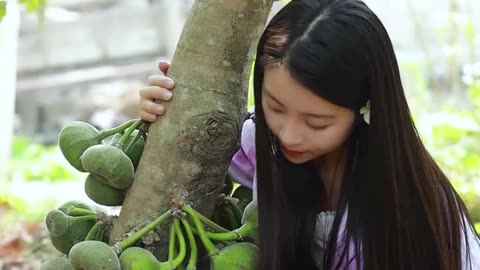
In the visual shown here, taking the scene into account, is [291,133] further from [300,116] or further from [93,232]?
[93,232]

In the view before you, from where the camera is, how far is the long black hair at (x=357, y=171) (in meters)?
1.02

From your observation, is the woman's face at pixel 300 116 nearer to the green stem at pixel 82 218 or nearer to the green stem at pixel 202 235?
the green stem at pixel 202 235

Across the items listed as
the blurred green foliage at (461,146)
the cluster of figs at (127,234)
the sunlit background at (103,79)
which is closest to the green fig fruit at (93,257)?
the cluster of figs at (127,234)

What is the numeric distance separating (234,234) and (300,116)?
0.53 feet

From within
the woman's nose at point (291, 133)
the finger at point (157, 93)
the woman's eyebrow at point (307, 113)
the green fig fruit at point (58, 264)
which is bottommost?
the green fig fruit at point (58, 264)

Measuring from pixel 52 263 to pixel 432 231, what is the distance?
0.49 metres

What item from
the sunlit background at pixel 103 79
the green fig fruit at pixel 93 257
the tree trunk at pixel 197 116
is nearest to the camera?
the green fig fruit at pixel 93 257

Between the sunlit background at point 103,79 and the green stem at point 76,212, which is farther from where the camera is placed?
the sunlit background at point 103,79

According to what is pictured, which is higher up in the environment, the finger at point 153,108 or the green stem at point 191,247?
the finger at point 153,108

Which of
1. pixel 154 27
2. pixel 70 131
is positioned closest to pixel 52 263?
pixel 70 131

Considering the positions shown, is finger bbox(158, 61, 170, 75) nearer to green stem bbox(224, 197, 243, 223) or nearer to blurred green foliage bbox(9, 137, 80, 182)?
green stem bbox(224, 197, 243, 223)

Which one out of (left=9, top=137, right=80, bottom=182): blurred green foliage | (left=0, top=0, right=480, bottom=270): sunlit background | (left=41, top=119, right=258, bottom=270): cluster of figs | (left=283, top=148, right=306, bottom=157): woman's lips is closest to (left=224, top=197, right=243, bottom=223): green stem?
(left=41, top=119, right=258, bottom=270): cluster of figs

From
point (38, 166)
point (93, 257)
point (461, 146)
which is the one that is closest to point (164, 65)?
point (93, 257)

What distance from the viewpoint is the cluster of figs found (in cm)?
97
